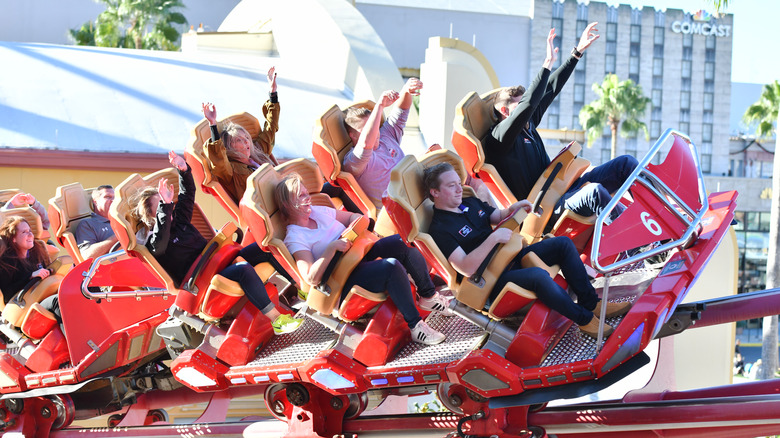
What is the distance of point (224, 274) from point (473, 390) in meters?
1.71

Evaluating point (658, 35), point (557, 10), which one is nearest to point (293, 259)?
point (557, 10)

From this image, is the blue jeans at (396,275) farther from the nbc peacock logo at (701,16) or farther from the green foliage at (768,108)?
the nbc peacock logo at (701,16)

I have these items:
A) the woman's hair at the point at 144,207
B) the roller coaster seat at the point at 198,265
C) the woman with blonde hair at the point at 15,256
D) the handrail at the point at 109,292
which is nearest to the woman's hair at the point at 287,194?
the roller coaster seat at the point at 198,265

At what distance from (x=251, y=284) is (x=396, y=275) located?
0.98 m

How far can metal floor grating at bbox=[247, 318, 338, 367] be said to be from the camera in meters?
4.94

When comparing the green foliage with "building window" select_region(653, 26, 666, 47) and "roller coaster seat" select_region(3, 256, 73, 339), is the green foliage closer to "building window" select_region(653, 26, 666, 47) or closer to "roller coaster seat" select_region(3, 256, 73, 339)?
"building window" select_region(653, 26, 666, 47)

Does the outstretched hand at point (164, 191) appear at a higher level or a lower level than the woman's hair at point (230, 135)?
lower

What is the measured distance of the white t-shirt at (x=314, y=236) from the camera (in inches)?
190

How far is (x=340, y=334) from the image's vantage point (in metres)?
4.73

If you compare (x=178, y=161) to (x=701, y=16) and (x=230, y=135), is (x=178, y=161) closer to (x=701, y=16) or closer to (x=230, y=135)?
(x=230, y=135)

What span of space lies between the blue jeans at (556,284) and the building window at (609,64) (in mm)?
64099

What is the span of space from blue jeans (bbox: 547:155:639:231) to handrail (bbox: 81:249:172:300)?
2.53 metres

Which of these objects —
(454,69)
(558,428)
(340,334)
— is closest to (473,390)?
(558,428)

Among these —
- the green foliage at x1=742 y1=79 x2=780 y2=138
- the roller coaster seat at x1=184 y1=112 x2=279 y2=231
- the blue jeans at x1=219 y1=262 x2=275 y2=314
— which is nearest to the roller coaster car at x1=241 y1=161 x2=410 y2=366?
the blue jeans at x1=219 y1=262 x2=275 y2=314
